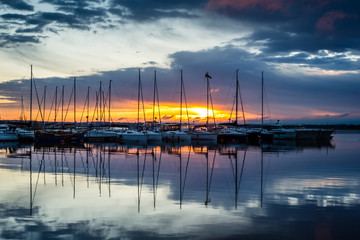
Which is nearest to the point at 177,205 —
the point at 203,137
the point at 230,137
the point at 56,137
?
the point at 56,137

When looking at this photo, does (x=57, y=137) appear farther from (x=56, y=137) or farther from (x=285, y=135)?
(x=285, y=135)

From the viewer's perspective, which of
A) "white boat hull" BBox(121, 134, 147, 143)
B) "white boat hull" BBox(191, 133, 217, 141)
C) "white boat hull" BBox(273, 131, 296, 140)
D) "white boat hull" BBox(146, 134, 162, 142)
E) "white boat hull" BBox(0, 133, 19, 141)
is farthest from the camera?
"white boat hull" BBox(273, 131, 296, 140)

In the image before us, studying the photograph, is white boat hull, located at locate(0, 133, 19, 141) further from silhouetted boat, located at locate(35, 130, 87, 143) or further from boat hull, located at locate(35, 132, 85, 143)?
boat hull, located at locate(35, 132, 85, 143)

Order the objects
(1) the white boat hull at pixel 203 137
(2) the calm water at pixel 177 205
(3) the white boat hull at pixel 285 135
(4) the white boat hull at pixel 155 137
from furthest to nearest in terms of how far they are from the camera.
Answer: (3) the white boat hull at pixel 285 135 < (1) the white boat hull at pixel 203 137 < (4) the white boat hull at pixel 155 137 < (2) the calm water at pixel 177 205

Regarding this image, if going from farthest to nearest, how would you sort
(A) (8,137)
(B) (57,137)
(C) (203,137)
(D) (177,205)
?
(C) (203,137)
(A) (8,137)
(B) (57,137)
(D) (177,205)

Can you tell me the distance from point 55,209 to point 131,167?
13.9 metres

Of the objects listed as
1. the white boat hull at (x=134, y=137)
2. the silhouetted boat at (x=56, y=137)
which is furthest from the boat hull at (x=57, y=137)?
the white boat hull at (x=134, y=137)

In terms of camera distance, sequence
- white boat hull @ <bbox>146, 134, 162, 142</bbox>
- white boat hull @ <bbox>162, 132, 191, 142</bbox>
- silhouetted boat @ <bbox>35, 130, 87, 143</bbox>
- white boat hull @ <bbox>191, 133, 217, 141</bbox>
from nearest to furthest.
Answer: silhouetted boat @ <bbox>35, 130, 87, 143</bbox>
white boat hull @ <bbox>146, 134, 162, 142</bbox>
white boat hull @ <bbox>191, 133, 217, 141</bbox>
white boat hull @ <bbox>162, 132, 191, 142</bbox>

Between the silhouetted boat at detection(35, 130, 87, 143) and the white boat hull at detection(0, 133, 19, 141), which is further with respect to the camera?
the white boat hull at detection(0, 133, 19, 141)

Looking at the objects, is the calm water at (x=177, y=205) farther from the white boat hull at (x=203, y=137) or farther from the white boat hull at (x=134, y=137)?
the white boat hull at (x=203, y=137)

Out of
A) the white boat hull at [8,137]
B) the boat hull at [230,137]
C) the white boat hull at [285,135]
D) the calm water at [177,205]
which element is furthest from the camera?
the white boat hull at [285,135]

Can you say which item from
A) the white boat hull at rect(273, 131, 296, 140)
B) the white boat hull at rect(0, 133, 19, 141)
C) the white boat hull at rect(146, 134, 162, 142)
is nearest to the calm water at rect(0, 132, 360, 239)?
the white boat hull at rect(146, 134, 162, 142)

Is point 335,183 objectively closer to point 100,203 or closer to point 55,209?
point 100,203

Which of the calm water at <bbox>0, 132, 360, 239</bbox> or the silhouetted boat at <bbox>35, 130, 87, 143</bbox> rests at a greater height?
the silhouetted boat at <bbox>35, 130, 87, 143</bbox>
